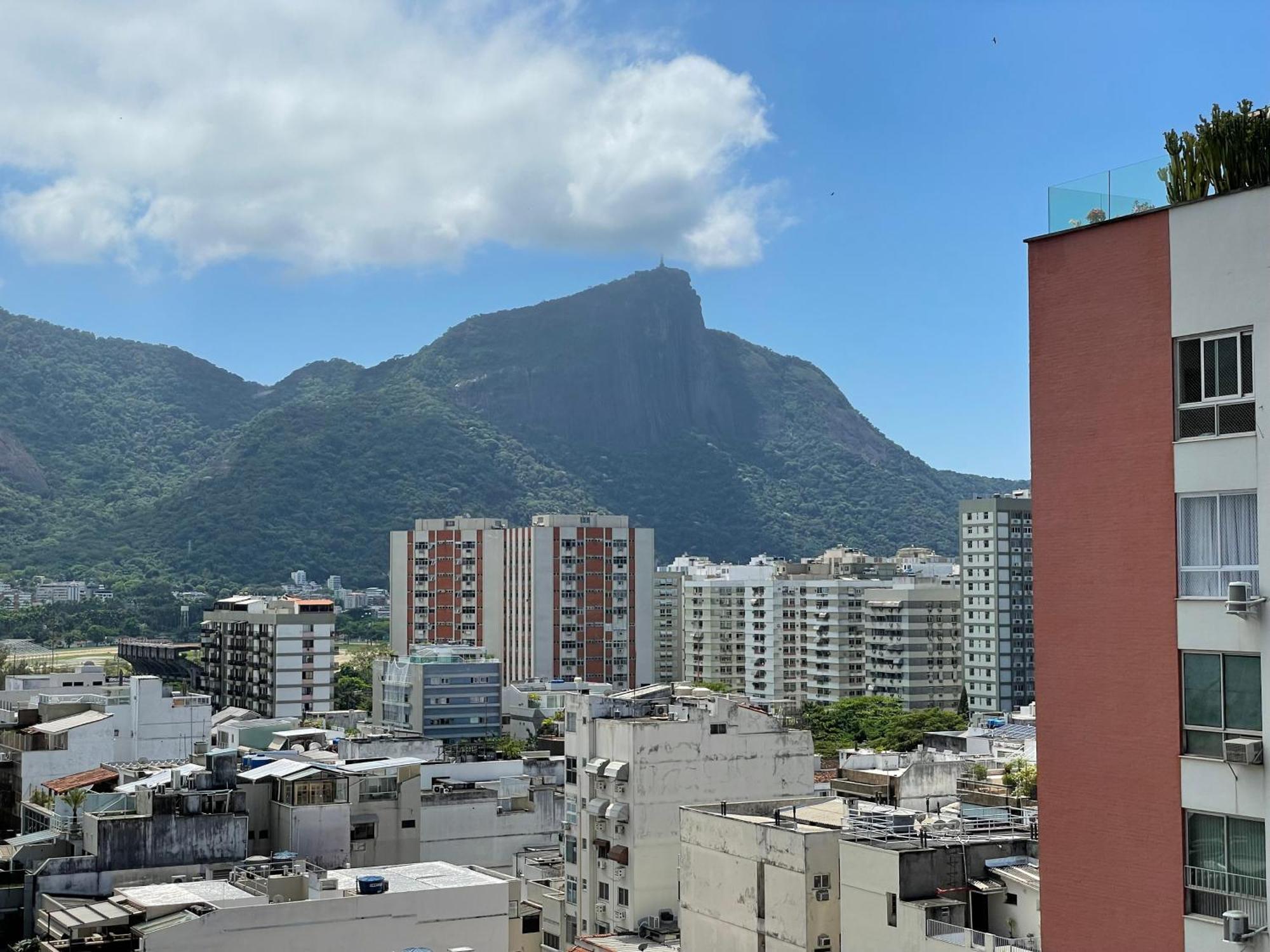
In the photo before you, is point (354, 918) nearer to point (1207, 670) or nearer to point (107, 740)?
point (1207, 670)

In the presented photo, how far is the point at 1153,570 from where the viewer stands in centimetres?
955

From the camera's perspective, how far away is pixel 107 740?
1976 inches

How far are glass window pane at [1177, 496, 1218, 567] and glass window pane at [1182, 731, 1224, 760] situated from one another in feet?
3.58

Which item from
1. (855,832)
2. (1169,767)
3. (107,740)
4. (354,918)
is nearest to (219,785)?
(354,918)

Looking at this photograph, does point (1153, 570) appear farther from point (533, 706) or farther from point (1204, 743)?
point (533, 706)

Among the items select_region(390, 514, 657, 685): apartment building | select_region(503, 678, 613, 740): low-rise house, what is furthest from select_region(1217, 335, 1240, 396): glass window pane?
select_region(390, 514, 657, 685): apartment building

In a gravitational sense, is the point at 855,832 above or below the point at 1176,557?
below

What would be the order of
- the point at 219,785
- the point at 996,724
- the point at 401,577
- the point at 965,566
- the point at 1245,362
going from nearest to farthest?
the point at 1245,362 → the point at 219,785 → the point at 996,724 → the point at 965,566 → the point at 401,577

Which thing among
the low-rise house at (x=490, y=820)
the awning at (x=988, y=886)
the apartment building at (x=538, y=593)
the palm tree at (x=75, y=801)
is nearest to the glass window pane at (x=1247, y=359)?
the awning at (x=988, y=886)

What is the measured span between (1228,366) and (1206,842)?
3100 mm

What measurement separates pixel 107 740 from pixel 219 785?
20.0 metres

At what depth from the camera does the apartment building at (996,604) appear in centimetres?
9900

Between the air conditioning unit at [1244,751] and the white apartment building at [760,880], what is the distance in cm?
1407

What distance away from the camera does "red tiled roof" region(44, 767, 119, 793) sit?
3775cm
